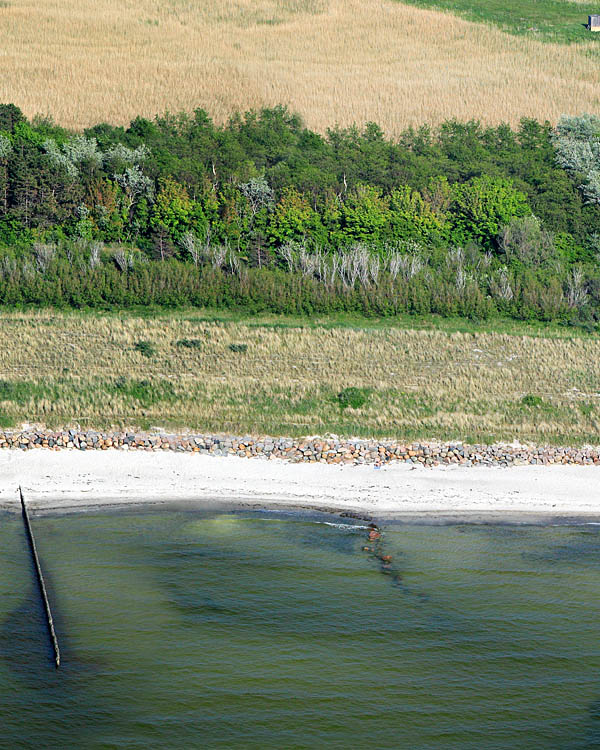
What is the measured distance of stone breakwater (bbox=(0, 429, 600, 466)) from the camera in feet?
106

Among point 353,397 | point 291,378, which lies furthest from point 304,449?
point 291,378

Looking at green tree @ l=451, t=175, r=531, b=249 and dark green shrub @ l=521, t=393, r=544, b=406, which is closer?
dark green shrub @ l=521, t=393, r=544, b=406

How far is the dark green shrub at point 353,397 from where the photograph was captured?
3820cm

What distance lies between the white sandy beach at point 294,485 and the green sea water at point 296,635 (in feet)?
3.45

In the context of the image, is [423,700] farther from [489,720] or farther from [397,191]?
[397,191]

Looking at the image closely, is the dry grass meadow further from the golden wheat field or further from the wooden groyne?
the wooden groyne

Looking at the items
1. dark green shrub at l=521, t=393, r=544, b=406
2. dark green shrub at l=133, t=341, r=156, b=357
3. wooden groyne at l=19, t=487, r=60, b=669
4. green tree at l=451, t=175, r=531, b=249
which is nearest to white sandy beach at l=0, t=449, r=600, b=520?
wooden groyne at l=19, t=487, r=60, b=669

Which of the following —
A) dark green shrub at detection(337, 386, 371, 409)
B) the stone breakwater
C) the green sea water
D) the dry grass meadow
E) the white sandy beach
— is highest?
the dry grass meadow

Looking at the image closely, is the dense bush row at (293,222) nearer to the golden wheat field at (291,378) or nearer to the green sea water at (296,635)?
the golden wheat field at (291,378)

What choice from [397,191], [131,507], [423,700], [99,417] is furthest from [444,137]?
[423,700]

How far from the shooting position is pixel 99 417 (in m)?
35.1

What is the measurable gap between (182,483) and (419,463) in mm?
7766

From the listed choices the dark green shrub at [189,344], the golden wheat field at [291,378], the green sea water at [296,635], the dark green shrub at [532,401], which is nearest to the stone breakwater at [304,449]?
the golden wheat field at [291,378]

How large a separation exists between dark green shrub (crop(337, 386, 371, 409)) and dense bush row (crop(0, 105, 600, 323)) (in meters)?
15.6
